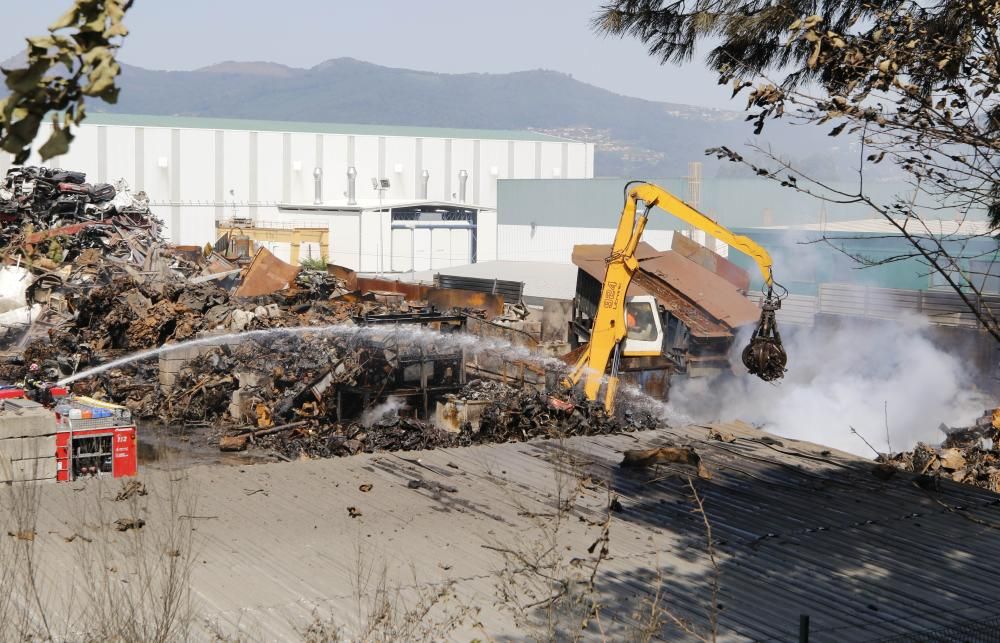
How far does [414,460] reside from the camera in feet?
35.6

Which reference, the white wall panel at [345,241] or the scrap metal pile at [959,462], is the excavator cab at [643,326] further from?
the white wall panel at [345,241]

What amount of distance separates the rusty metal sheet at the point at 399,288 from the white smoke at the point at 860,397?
10682 mm

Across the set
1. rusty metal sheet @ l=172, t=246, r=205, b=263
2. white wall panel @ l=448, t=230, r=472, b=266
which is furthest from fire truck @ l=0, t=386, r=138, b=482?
white wall panel @ l=448, t=230, r=472, b=266

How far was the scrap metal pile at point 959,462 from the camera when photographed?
1226 cm

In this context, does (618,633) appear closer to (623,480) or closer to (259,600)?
(259,600)

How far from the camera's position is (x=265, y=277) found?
28.4 meters

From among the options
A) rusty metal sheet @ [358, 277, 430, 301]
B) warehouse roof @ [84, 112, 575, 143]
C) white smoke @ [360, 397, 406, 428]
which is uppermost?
warehouse roof @ [84, 112, 575, 143]

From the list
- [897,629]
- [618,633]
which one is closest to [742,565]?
[897,629]

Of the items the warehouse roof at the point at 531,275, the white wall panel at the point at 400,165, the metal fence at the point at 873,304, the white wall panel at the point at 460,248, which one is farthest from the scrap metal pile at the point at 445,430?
the white wall panel at the point at 400,165

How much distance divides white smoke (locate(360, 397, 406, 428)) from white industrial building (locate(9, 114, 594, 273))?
33.3 metres

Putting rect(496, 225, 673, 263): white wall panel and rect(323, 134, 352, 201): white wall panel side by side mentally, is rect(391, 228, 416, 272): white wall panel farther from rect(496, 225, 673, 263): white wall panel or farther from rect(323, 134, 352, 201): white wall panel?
rect(323, 134, 352, 201): white wall panel

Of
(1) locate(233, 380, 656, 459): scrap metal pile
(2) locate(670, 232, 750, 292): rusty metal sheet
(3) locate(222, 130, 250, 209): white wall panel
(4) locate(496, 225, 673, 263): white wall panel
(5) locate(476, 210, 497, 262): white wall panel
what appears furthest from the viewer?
(3) locate(222, 130, 250, 209): white wall panel

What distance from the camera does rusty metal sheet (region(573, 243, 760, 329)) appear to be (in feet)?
68.3

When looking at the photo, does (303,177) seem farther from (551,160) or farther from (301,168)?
(551,160)
